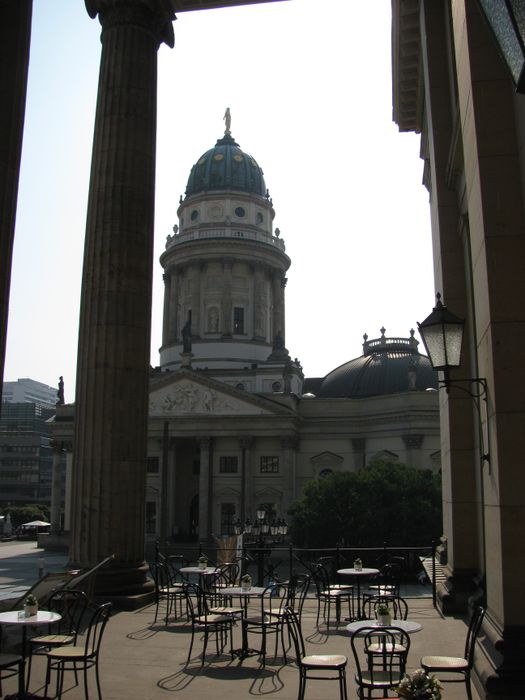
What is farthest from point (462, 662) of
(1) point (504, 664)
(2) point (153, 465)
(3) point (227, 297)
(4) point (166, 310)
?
(4) point (166, 310)

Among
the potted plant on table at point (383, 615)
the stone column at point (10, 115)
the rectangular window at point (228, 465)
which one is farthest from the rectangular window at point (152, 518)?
the stone column at point (10, 115)

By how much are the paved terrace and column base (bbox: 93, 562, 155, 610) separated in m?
0.30

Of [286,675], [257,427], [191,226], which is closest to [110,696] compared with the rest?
[286,675]

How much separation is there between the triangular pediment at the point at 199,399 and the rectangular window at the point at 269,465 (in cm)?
393

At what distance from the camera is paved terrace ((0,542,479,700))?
7758mm

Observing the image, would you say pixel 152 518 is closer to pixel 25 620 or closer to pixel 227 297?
pixel 227 297

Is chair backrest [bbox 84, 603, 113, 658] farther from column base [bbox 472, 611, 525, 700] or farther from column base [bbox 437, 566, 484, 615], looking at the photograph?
column base [bbox 437, 566, 484, 615]

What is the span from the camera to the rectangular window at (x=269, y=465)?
6238 centimetres

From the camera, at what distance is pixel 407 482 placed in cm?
4572

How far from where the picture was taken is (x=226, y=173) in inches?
3103

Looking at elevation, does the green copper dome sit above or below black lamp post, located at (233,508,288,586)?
above

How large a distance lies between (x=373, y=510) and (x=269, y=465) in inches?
740

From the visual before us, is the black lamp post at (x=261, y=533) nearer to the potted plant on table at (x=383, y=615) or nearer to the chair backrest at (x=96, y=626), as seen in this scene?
the chair backrest at (x=96, y=626)

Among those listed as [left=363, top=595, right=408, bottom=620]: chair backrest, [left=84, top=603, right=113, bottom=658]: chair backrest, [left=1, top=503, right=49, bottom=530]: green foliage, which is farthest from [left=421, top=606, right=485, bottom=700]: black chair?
[left=1, top=503, right=49, bottom=530]: green foliage
